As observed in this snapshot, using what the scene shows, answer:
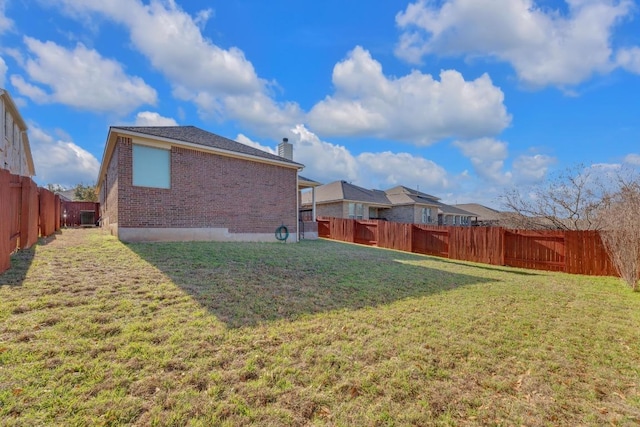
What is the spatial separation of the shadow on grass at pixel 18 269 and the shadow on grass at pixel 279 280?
2.00 m

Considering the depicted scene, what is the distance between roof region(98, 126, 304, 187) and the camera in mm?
10308

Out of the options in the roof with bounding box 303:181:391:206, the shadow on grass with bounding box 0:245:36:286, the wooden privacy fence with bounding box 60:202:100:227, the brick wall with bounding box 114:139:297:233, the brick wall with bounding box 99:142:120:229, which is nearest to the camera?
the shadow on grass with bounding box 0:245:36:286

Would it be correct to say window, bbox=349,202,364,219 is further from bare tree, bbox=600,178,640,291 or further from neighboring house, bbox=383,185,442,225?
bare tree, bbox=600,178,640,291

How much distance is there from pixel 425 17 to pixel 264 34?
554 cm

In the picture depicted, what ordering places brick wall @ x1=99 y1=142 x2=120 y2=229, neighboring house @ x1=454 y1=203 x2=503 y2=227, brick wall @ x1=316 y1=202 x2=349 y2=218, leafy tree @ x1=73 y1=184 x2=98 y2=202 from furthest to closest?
neighboring house @ x1=454 y1=203 x2=503 y2=227 → leafy tree @ x1=73 y1=184 x2=98 y2=202 → brick wall @ x1=316 y1=202 x2=349 y2=218 → brick wall @ x1=99 y1=142 x2=120 y2=229

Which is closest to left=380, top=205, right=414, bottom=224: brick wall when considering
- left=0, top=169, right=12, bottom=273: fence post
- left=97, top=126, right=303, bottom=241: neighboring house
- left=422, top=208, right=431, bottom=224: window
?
left=422, top=208, right=431, bottom=224: window

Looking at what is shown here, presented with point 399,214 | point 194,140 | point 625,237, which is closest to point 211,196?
point 194,140

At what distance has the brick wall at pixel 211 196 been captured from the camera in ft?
33.0

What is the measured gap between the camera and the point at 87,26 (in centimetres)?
1001

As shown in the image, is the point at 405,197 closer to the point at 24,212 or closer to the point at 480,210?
the point at 480,210

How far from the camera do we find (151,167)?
1045 centimetres

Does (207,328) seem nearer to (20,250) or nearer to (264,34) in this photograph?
(20,250)

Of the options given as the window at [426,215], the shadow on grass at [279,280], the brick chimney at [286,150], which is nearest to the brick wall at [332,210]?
the window at [426,215]

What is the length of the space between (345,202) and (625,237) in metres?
18.4
